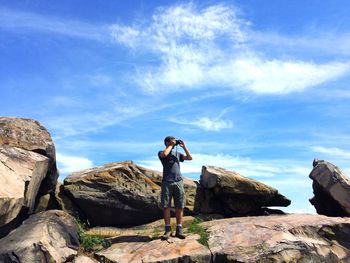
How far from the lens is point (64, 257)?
14.3 meters

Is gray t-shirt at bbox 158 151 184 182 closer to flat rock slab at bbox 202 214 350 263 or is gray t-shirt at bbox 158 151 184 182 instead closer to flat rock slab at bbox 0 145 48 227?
Answer: flat rock slab at bbox 202 214 350 263

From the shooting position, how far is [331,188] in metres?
19.5

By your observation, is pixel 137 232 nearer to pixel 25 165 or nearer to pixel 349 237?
pixel 25 165

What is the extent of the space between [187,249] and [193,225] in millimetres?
2533

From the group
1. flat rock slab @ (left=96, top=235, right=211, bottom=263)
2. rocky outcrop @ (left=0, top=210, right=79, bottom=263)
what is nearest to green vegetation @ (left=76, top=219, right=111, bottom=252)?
rocky outcrop @ (left=0, top=210, right=79, bottom=263)

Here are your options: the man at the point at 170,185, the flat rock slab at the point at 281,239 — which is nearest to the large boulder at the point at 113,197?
the flat rock slab at the point at 281,239

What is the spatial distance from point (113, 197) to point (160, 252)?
16.8ft

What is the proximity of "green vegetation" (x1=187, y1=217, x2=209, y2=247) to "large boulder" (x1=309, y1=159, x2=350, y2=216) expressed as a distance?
605 cm

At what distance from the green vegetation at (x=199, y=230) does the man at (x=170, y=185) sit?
0.71 metres

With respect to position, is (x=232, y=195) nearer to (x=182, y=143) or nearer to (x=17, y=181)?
(x=182, y=143)

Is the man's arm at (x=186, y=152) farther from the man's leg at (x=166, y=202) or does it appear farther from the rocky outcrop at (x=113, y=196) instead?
the rocky outcrop at (x=113, y=196)

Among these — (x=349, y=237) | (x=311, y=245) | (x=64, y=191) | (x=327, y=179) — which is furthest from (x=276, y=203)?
(x=64, y=191)

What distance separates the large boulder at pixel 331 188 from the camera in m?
19.1

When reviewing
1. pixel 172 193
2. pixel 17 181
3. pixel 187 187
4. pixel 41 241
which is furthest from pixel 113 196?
pixel 41 241
